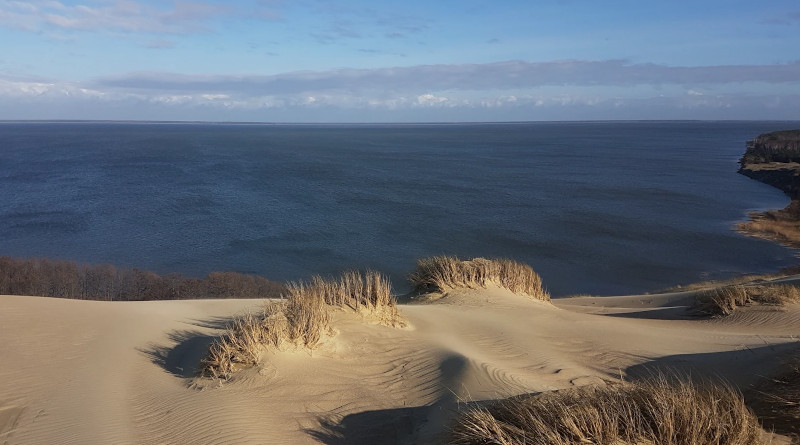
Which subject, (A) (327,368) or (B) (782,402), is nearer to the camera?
(B) (782,402)

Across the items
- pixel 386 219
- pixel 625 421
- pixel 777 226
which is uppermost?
pixel 625 421

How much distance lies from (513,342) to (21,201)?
40.3 metres

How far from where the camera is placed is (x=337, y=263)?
84.1 feet

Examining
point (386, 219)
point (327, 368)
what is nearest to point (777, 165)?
point (386, 219)

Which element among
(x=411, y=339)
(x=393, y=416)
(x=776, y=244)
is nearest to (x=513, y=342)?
(x=411, y=339)

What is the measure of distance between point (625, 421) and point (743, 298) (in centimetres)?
998

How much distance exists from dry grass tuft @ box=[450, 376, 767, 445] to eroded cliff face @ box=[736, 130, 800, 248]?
103 ft

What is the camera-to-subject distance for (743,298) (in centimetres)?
1248

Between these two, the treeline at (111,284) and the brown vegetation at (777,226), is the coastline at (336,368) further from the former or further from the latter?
the brown vegetation at (777,226)

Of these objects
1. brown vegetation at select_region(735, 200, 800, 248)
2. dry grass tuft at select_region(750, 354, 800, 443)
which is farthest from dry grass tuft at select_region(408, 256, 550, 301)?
brown vegetation at select_region(735, 200, 800, 248)

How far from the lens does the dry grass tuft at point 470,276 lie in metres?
14.4

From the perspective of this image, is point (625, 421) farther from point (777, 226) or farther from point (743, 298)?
point (777, 226)

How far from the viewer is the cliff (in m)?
51.1

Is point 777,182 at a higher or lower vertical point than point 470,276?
lower
